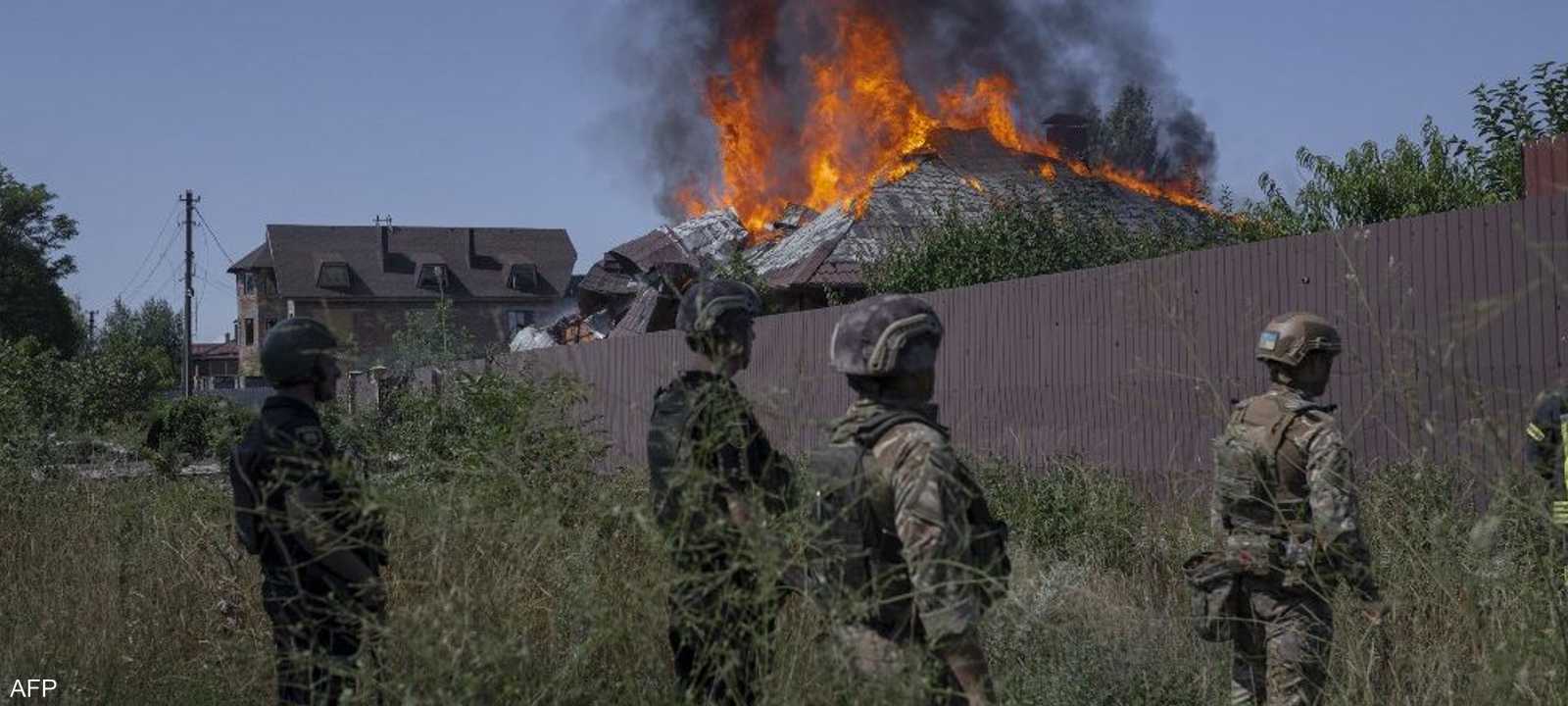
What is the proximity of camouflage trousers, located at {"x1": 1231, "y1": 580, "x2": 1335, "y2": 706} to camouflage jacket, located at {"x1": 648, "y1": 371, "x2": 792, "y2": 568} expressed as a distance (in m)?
1.76

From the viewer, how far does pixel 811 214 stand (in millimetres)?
30969

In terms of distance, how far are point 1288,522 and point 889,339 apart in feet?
6.07

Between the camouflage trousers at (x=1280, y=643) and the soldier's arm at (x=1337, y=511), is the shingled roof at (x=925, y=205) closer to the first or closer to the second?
the camouflage trousers at (x=1280, y=643)

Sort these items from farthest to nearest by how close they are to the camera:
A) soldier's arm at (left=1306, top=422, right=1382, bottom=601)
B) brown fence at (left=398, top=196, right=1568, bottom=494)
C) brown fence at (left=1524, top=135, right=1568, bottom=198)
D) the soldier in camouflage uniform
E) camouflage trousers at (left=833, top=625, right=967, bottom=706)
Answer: brown fence at (left=1524, top=135, right=1568, bottom=198) → brown fence at (left=398, top=196, right=1568, bottom=494) → the soldier in camouflage uniform → soldier's arm at (left=1306, top=422, right=1382, bottom=601) → camouflage trousers at (left=833, top=625, right=967, bottom=706)

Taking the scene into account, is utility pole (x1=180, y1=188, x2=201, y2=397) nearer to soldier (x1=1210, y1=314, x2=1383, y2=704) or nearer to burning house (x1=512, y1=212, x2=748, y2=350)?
burning house (x1=512, y1=212, x2=748, y2=350)

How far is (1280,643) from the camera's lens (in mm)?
5203

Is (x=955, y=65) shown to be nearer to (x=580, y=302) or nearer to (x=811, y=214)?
(x=811, y=214)

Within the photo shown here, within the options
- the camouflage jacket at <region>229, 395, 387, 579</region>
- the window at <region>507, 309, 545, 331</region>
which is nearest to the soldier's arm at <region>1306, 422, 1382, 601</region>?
the camouflage jacket at <region>229, 395, 387, 579</region>

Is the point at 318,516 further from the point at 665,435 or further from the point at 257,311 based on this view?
the point at 257,311

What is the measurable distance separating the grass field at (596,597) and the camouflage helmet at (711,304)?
21.0 inches

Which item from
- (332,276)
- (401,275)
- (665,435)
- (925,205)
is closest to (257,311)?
(332,276)

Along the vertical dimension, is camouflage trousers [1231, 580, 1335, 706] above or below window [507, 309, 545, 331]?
below

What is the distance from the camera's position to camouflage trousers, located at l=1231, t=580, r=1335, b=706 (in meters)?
5.14

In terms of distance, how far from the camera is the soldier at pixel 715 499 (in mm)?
3707
